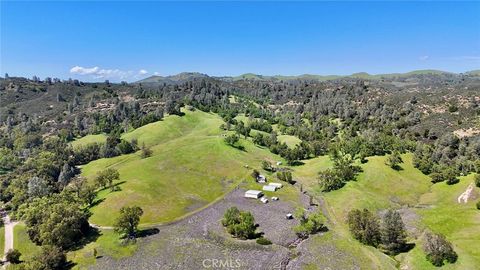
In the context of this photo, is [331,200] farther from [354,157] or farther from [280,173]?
[354,157]

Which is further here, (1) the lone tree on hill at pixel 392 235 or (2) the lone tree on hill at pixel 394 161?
(2) the lone tree on hill at pixel 394 161

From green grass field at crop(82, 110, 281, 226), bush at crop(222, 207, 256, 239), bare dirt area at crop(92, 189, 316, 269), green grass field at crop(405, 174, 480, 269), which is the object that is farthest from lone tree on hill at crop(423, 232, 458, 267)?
green grass field at crop(82, 110, 281, 226)

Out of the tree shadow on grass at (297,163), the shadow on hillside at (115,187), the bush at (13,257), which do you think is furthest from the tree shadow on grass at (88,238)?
the tree shadow on grass at (297,163)

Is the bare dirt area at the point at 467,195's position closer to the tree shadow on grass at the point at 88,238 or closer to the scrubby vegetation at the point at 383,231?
the scrubby vegetation at the point at 383,231

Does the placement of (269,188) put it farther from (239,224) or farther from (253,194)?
(239,224)

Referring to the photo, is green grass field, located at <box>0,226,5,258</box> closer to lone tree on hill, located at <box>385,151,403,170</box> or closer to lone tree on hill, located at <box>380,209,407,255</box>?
lone tree on hill, located at <box>380,209,407,255</box>

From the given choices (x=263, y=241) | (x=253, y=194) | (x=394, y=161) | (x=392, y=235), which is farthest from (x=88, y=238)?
(x=394, y=161)

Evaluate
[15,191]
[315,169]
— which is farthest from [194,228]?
[15,191]
